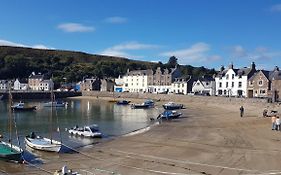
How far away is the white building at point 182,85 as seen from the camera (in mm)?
Result: 113875

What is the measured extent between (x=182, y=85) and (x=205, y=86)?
35.2 ft

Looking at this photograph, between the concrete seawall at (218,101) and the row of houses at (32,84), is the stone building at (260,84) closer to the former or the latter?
the concrete seawall at (218,101)

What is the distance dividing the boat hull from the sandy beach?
139cm

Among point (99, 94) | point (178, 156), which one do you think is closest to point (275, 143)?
point (178, 156)

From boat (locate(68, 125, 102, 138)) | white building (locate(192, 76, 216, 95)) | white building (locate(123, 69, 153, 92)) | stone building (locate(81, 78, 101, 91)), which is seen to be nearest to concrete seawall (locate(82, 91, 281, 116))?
white building (locate(192, 76, 216, 95))

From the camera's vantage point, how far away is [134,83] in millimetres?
137750

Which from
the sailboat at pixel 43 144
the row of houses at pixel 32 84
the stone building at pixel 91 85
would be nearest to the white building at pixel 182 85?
the stone building at pixel 91 85

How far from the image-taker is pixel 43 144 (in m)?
30.1

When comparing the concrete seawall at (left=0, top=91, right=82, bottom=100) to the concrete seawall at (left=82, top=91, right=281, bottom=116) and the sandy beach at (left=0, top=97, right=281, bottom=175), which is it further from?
the sandy beach at (left=0, top=97, right=281, bottom=175)

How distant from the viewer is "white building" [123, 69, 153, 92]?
132 metres

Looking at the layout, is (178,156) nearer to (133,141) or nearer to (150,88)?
(133,141)

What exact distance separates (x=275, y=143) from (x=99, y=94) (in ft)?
327

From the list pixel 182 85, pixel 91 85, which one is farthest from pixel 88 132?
pixel 91 85

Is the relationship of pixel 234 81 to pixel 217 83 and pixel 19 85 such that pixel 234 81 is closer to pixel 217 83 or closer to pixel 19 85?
pixel 217 83
